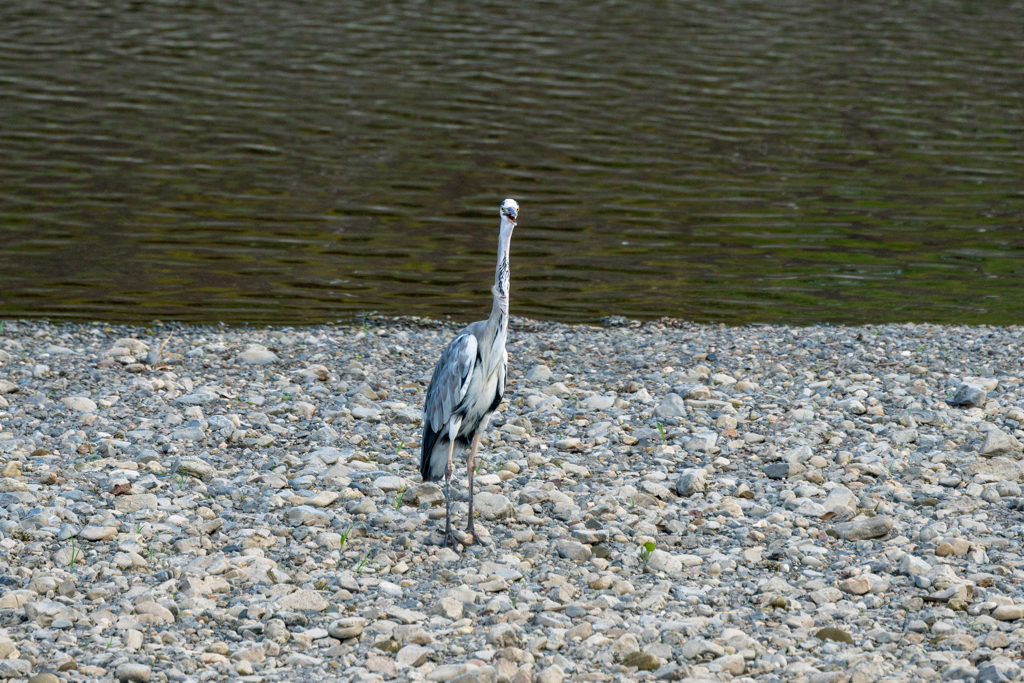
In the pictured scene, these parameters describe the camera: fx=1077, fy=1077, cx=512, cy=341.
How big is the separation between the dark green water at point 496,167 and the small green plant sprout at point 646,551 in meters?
8.24

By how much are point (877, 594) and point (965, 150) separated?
23306 millimetres

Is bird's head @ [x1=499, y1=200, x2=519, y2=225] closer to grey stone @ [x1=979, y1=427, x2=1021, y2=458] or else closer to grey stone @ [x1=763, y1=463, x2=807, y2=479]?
grey stone @ [x1=763, y1=463, x2=807, y2=479]

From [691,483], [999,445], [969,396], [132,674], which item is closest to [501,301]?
[691,483]

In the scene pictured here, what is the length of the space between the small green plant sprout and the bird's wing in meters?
1.81

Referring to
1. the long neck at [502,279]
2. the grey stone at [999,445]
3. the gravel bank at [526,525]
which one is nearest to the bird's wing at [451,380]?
the long neck at [502,279]

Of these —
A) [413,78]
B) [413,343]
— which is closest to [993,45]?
[413,78]

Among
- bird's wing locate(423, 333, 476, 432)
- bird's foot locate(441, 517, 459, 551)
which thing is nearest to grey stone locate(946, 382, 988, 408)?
bird's wing locate(423, 333, 476, 432)

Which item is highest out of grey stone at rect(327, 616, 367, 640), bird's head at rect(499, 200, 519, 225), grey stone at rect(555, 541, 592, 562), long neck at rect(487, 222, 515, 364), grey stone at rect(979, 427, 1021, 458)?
bird's head at rect(499, 200, 519, 225)

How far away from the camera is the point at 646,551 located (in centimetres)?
826

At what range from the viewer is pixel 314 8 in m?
47.5

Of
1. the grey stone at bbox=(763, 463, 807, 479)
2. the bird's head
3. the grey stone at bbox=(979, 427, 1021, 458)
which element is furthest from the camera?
the grey stone at bbox=(979, 427, 1021, 458)

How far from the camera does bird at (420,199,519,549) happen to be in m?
8.23

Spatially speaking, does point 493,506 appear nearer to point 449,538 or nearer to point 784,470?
point 449,538

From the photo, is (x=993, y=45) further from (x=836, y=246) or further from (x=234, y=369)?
(x=234, y=369)
